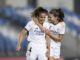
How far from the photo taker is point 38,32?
21.8 ft

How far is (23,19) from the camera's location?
11969 millimetres

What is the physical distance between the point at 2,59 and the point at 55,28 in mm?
4678

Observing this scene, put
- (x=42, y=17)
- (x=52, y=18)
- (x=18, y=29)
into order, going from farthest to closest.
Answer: (x=18, y=29)
(x=52, y=18)
(x=42, y=17)

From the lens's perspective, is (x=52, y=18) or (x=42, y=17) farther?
(x=52, y=18)

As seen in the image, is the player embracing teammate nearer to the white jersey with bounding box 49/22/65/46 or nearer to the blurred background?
the white jersey with bounding box 49/22/65/46

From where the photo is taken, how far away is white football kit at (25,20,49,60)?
21.8ft

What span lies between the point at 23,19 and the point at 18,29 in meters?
0.32

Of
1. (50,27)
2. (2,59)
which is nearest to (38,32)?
(50,27)

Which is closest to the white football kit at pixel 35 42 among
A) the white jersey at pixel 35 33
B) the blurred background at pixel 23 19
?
the white jersey at pixel 35 33

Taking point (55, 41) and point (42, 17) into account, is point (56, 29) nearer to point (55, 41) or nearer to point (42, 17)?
point (55, 41)

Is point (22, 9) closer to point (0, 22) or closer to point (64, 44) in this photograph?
point (0, 22)

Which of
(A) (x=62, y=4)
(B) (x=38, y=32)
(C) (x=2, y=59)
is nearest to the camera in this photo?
(B) (x=38, y=32)

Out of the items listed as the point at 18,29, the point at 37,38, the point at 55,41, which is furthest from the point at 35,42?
the point at 18,29

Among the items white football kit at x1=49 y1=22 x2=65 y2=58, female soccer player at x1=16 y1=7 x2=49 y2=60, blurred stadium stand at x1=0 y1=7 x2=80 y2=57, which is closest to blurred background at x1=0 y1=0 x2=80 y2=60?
blurred stadium stand at x1=0 y1=7 x2=80 y2=57
